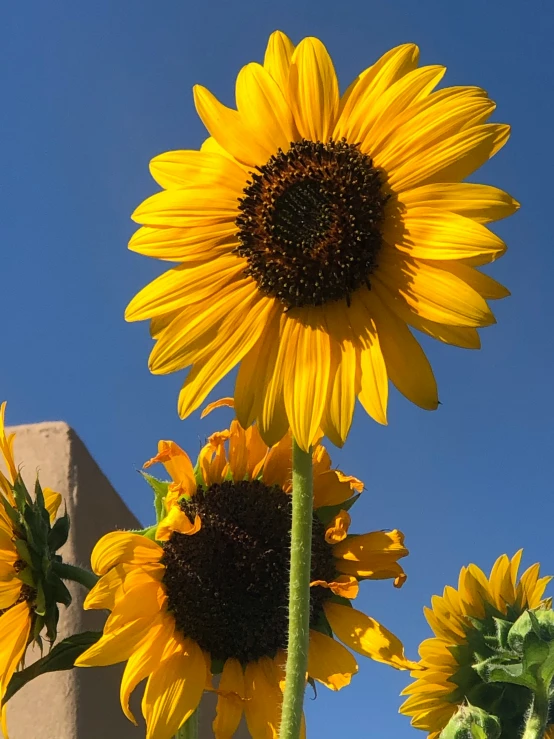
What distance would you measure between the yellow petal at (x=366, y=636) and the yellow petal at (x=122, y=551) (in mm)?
371

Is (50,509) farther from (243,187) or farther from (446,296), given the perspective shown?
(446,296)

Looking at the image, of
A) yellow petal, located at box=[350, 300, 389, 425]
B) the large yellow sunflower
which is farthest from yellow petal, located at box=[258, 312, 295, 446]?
yellow petal, located at box=[350, 300, 389, 425]

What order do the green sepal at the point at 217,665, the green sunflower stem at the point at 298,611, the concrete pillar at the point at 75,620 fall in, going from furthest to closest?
the concrete pillar at the point at 75,620, the green sepal at the point at 217,665, the green sunflower stem at the point at 298,611

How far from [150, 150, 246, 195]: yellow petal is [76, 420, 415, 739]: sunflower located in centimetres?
48

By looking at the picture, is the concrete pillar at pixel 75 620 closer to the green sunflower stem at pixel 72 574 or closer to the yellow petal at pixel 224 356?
the green sunflower stem at pixel 72 574

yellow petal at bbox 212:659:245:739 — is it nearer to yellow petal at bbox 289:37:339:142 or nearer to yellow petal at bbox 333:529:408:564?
yellow petal at bbox 333:529:408:564

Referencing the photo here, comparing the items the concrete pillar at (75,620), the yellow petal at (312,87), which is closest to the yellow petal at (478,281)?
the yellow petal at (312,87)

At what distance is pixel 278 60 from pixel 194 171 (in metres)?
0.25

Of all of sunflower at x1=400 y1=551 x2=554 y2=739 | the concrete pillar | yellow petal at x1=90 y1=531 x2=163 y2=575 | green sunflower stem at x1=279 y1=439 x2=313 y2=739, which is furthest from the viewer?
the concrete pillar

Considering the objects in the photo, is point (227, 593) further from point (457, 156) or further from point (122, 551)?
point (457, 156)

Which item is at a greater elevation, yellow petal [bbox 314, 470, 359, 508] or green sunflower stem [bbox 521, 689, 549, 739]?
yellow petal [bbox 314, 470, 359, 508]

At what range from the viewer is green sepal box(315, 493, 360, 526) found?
1.55m

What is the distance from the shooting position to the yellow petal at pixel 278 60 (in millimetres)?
1374

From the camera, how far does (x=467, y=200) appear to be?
1.23 meters
